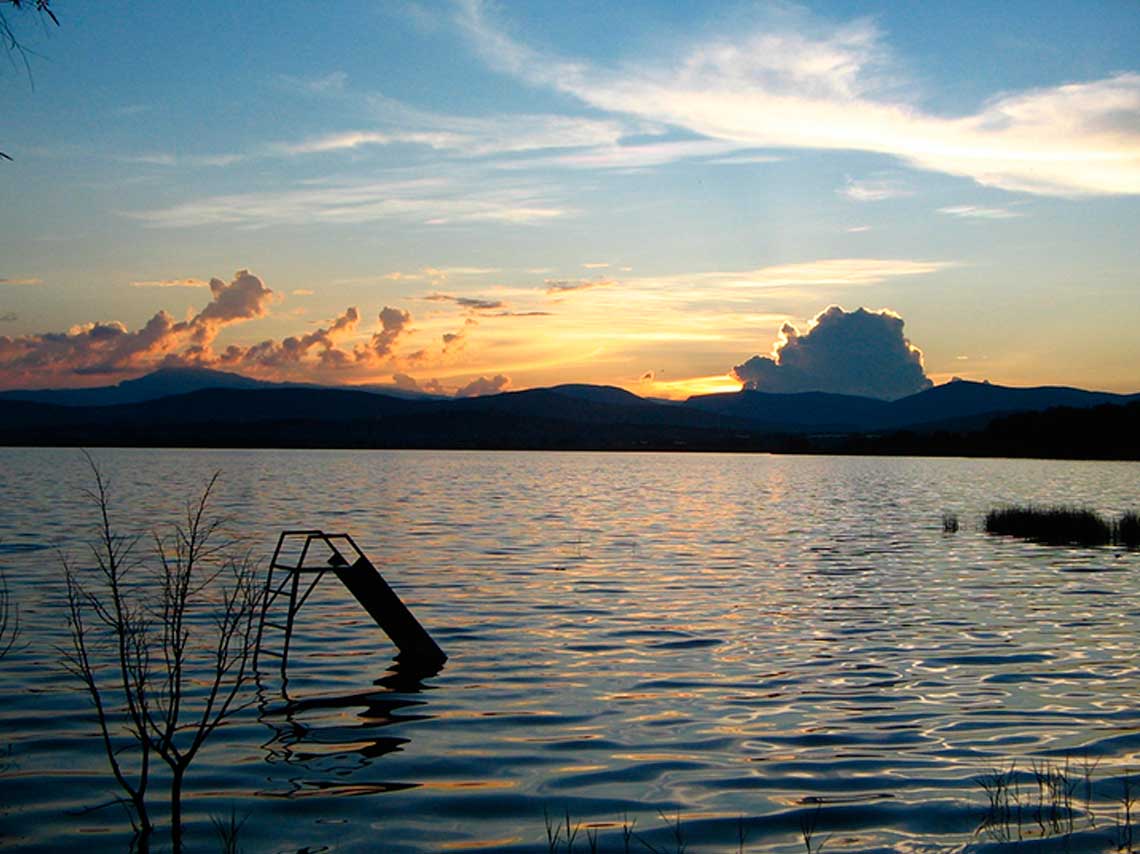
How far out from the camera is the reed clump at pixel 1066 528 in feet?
140

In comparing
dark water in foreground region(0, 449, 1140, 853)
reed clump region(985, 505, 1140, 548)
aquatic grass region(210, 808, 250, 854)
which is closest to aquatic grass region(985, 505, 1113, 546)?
reed clump region(985, 505, 1140, 548)

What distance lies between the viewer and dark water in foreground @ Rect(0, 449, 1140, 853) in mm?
10938

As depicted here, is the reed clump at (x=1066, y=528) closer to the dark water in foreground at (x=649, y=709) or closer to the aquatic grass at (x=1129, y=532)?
the aquatic grass at (x=1129, y=532)

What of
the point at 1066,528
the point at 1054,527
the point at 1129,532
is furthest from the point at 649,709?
the point at 1054,527

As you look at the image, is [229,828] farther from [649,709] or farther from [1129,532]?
[1129,532]

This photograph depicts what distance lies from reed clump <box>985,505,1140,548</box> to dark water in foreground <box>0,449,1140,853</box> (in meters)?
6.09

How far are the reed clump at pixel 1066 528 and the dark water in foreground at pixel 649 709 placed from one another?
6.09m

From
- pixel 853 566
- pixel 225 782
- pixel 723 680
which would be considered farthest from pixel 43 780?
pixel 853 566

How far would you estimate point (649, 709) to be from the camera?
15578mm

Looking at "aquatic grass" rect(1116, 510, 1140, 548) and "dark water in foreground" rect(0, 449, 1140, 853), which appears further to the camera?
"aquatic grass" rect(1116, 510, 1140, 548)

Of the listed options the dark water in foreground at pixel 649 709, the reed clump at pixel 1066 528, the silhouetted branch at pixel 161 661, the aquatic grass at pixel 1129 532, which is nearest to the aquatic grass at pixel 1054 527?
the reed clump at pixel 1066 528

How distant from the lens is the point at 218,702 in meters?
16.2

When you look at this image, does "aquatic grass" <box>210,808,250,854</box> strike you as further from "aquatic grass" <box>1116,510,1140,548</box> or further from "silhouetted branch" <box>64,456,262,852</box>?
"aquatic grass" <box>1116,510,1140,548</box>

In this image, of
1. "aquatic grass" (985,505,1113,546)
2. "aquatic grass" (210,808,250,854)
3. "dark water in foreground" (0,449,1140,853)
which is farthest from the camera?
"aquatic grass" (985,505,1113,546)
